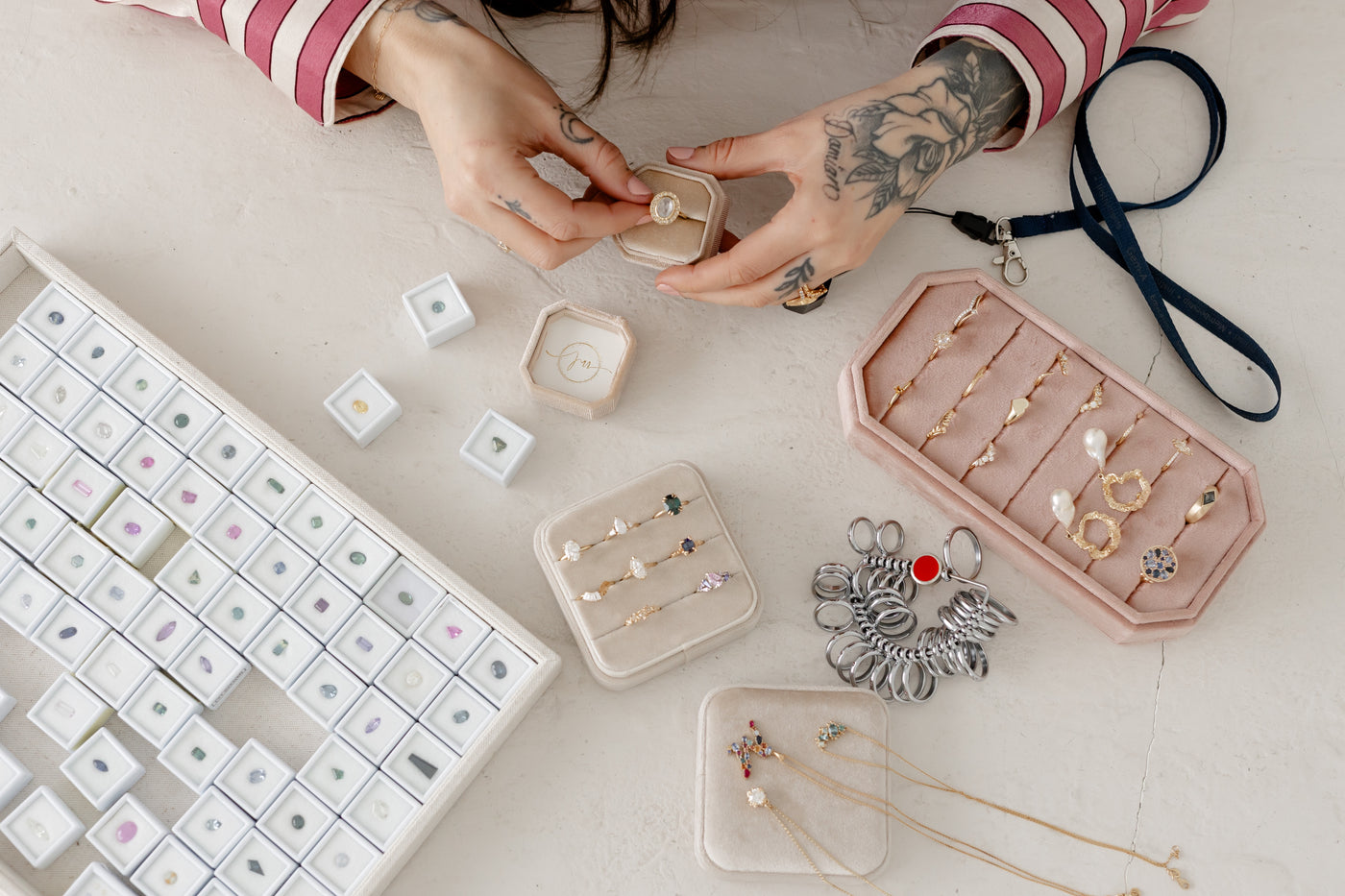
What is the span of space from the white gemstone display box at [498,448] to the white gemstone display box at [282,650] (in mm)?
273

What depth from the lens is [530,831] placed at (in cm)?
102

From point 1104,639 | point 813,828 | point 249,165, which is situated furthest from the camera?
point 249,165

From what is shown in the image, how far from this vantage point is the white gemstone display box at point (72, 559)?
974mm

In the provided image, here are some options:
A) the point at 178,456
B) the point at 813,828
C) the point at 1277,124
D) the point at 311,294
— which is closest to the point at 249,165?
the point at 311,294

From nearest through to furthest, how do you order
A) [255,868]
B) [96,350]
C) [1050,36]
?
[255,868] < [96,350] < [1050,36]

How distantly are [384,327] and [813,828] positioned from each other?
79 cm

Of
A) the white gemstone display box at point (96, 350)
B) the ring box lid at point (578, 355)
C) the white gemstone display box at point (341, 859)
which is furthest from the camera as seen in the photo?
the ring box lid at point (578, 355)

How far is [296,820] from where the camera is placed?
922 mm

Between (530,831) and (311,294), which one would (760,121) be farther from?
(530,831)

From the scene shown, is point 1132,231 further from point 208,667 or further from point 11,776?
point 11,776

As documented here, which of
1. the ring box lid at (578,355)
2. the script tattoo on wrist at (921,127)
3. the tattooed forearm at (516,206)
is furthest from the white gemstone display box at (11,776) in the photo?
the script tattoo on wrist at (921,127)

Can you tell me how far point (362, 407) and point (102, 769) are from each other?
1.55 feet

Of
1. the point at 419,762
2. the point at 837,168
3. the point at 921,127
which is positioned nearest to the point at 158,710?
the point at 419,762

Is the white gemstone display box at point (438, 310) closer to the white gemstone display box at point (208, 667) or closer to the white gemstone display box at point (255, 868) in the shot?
the white gemstone display box at point (208, 667)
